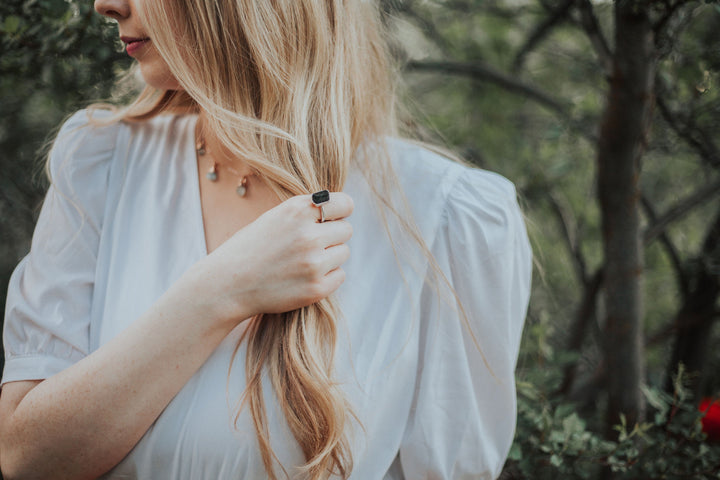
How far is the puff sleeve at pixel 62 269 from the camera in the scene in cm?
115

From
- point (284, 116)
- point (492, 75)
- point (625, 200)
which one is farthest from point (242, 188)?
point (492, 75)

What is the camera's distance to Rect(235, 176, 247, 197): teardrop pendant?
1.29 metres

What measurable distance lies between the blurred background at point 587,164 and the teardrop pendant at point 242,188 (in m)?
0.61

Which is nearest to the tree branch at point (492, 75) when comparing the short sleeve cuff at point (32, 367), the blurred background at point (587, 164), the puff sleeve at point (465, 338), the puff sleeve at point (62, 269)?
the blurred background at point (587, 164)

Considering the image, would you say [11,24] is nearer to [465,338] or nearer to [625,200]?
[465,338]

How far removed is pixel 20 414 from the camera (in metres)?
1.08

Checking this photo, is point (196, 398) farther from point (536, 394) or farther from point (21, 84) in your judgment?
Answer: point (21, 84)

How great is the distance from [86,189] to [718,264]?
2.00 m

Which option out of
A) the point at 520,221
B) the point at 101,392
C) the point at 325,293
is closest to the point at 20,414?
the point at 101,392

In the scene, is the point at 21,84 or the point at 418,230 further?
the point at 21,84

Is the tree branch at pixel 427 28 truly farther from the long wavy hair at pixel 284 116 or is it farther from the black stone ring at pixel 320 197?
the black stone ring at pixel 320 197

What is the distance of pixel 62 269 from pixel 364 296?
65 cm

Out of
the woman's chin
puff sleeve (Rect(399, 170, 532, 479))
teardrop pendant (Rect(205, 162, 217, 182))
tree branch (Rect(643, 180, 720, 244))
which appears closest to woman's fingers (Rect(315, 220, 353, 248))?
puff sleeve (Rect(399, 170, 532, 479))

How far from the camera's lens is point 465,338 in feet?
4.26
